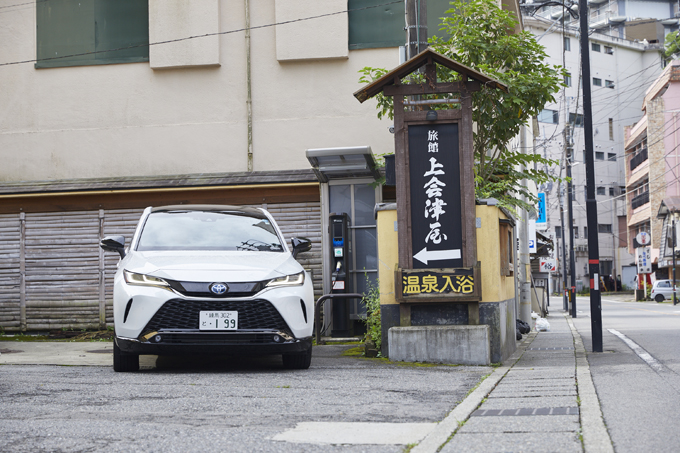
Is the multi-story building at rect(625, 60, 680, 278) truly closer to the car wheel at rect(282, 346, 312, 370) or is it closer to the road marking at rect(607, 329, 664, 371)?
the road marking at rect(607, 329, 664, 371)

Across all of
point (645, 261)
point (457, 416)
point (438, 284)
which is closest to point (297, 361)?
point (438, 284)

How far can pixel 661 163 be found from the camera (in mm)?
55500

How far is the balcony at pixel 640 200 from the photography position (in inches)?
2345

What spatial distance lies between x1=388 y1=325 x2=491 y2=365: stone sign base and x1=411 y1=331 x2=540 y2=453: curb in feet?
1.32

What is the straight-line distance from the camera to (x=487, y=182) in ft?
39.4

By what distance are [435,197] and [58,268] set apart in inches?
317

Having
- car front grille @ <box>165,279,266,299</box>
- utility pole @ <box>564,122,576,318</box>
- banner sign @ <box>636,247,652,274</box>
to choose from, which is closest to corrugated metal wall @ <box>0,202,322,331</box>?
car front grille @ <box>165,279,266,299</box>

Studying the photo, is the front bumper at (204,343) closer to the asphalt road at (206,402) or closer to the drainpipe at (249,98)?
the asphalt road at (206,402)

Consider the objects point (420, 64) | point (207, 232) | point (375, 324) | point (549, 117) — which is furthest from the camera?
point (549, 117)

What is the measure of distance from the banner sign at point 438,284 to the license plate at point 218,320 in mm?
2342

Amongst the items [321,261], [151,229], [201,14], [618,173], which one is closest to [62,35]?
[201,14]

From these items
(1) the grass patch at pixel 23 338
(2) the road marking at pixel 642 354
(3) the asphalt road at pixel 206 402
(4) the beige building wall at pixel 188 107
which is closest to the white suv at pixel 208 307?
(3) the asphalt road at pixel 206 402

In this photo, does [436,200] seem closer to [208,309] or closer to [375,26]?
[208,309]

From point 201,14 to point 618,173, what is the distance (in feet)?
204
